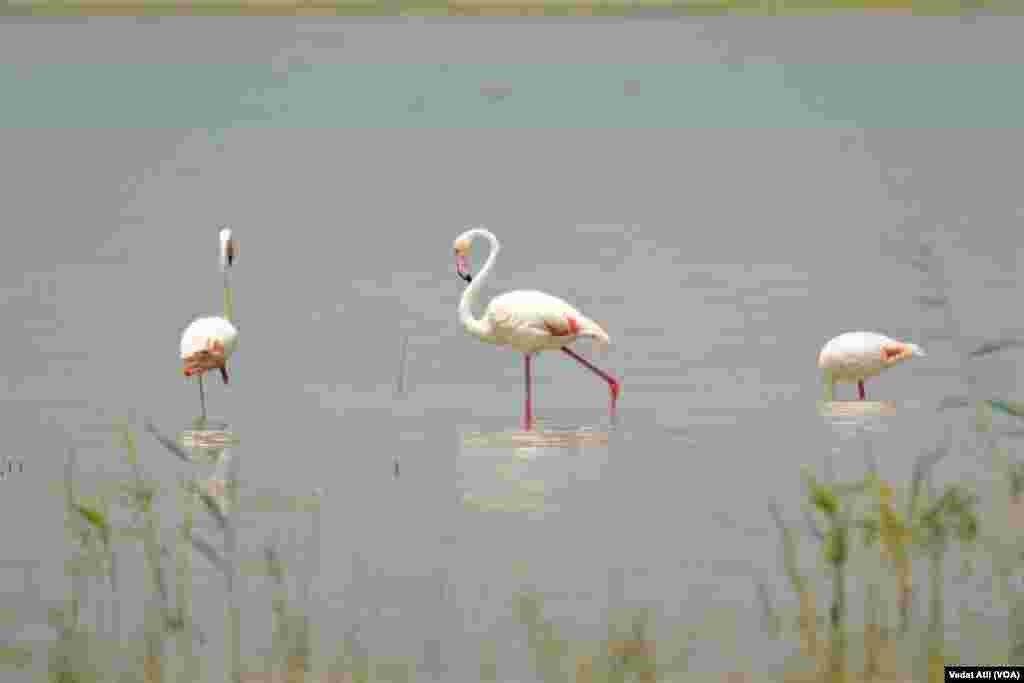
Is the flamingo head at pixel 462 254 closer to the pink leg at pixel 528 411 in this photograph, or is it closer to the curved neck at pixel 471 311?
the curved neck at pixel 471 311

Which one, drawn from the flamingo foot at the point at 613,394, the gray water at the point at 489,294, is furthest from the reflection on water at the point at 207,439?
the flamingo foot at the point at 613,394

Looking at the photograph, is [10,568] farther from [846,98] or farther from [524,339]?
[846,98]

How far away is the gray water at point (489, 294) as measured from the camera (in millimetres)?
3721

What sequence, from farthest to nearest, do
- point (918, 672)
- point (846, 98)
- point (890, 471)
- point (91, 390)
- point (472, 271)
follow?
point (846, 98) < point (472, 271) < point (91, 390) < point (890, 471) < point (918, 672)

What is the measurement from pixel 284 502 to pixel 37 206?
13.1 ft

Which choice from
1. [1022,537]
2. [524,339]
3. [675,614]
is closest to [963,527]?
[1022,537]

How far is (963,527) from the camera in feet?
7.80

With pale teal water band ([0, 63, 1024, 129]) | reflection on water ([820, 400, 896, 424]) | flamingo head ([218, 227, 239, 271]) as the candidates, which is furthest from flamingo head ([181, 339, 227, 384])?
pale teal water band ([0, 63, 1024, 129])

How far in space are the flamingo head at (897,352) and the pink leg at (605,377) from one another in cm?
79

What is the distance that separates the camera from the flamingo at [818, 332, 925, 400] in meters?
5.58

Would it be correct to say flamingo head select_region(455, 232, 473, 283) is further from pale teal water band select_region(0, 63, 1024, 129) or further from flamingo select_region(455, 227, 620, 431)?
pale teal water band select_region(0, 63, 1024, 129)

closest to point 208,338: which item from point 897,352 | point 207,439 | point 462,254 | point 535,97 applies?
point 207,439

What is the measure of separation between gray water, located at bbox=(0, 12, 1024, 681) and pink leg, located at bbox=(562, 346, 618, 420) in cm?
5

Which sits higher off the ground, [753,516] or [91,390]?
[91,390]
